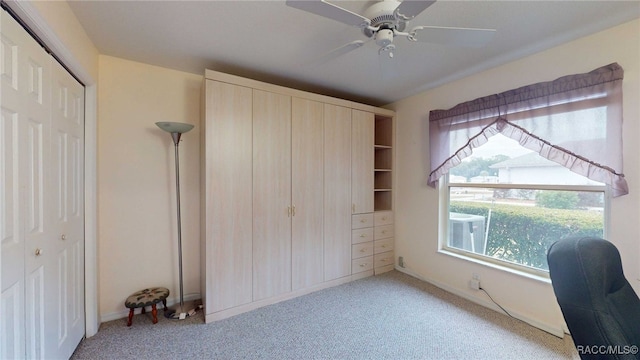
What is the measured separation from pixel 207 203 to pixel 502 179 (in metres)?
2.88

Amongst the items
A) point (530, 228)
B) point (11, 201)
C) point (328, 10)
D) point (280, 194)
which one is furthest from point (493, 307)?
point (11, 201)

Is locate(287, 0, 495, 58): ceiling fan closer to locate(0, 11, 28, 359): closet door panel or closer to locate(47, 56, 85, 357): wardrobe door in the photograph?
locate(0, 11, 28, 359): closet door panel

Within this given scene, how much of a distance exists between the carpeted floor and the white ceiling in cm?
221

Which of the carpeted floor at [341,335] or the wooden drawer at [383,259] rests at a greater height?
the wooden drawer at [383,259]

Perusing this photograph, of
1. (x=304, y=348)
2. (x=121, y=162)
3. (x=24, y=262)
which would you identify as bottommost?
(x=304, y=348)

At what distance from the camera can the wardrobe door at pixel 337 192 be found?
2.95 m

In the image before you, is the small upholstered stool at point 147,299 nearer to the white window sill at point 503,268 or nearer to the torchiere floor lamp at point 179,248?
the torchiere floor lamp at point 179,248

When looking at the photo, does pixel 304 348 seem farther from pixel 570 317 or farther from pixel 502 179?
pixel 502 179

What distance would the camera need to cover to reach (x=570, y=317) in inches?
37.3

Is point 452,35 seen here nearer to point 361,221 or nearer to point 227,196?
point 227,196

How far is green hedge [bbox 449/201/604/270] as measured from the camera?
78.5 inches

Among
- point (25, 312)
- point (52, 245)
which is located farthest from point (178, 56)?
point (25, 312)

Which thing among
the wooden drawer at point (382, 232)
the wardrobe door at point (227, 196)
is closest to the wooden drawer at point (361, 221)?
the wooden drawer at point (382, 232)

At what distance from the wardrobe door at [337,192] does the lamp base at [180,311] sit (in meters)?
1.44
